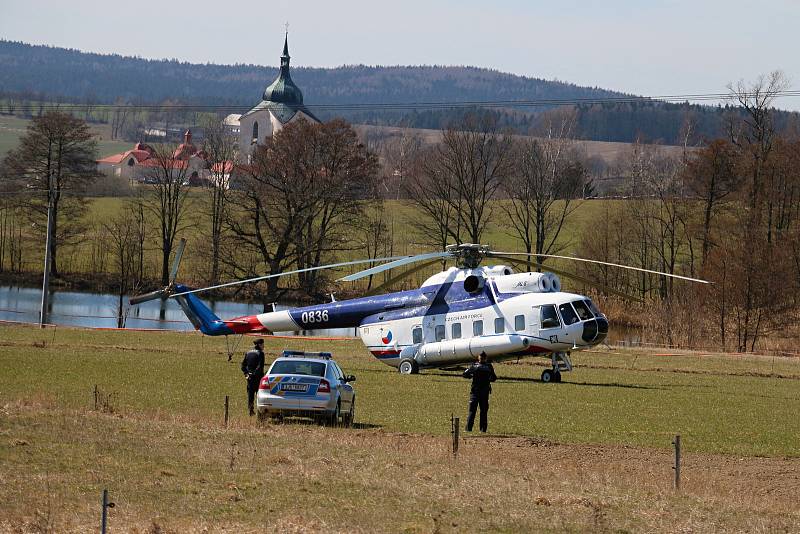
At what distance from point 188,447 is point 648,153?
11306 centimetres

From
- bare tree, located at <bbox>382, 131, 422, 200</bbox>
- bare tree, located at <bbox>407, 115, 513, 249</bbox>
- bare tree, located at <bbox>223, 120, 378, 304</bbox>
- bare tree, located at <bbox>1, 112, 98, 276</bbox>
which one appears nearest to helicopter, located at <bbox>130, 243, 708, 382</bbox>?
bare tree, located at <bbox>223, 120, 378, 304</bbox>

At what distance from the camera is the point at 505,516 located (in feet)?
47.4

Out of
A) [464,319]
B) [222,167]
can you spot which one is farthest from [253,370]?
[222,167]

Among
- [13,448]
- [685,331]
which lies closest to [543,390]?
[13,448]

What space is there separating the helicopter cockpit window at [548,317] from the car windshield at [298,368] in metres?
13.4

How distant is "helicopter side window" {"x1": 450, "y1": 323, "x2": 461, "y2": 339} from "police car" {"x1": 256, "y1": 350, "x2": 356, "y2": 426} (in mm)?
14050

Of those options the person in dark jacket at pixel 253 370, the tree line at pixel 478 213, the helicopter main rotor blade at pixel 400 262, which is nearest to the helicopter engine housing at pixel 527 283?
the helicopter main rotor blade at pixel 400 262

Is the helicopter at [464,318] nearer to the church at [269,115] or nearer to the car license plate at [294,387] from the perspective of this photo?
the car license plate at [294,387]

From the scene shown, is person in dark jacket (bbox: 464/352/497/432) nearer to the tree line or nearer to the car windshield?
the car windshield

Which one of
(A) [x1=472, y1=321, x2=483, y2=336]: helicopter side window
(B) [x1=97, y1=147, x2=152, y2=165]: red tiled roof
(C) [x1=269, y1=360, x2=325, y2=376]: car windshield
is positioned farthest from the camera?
(B) [x1=97, y1=147, x2=152, y2=165]: red tiled roof

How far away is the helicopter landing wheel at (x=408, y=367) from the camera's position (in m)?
37.8

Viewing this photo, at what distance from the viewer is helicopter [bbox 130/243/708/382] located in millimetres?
35000

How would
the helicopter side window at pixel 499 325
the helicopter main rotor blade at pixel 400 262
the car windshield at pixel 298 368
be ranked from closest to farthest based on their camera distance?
the car windshield at pixel 298 368
the helicopter main rotor blade at pixel 400 262
the helicopter side window at pixel 499 325

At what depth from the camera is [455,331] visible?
3684 centimetres
